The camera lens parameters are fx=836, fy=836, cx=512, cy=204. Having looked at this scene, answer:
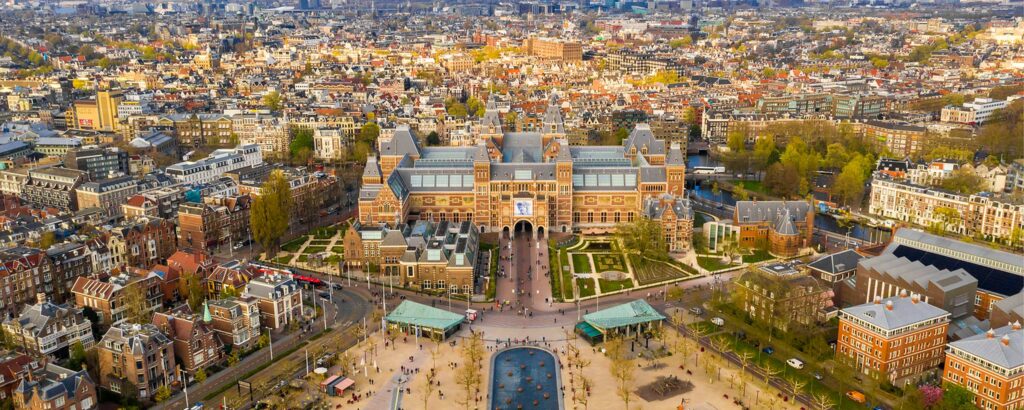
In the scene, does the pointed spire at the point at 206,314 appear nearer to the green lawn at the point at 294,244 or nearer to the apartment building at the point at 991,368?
the green lawn at the point at 294,244

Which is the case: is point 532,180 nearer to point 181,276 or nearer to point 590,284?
point 590,284

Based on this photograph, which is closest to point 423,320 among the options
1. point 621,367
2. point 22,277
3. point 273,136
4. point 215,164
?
point 621,367

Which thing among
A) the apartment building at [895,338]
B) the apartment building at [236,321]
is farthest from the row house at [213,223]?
the apartment building at [895,338]

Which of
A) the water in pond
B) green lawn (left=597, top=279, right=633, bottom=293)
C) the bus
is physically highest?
the bus

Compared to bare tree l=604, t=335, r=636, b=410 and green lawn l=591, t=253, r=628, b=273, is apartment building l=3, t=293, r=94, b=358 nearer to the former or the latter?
bare tree l=604, t=335, r=636, b=410

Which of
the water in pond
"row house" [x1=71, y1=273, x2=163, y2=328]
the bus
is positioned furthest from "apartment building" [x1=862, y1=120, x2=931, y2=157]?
"row house" [x1=71, y1=273, x2=163, y2=328]

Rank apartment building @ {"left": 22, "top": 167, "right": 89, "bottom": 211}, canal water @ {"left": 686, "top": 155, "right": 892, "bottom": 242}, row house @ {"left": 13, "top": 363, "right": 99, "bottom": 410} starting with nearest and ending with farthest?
1. row house @ {"left": 13, "top": 363, "right": 99, "bottom": 410}
2. canal water @ {"left": 686, "top": 155, "right": 892, "bottom": 242}
3. apartment building @ {"left": 22, "top": 167, "right": 89, "bottom": 211}
